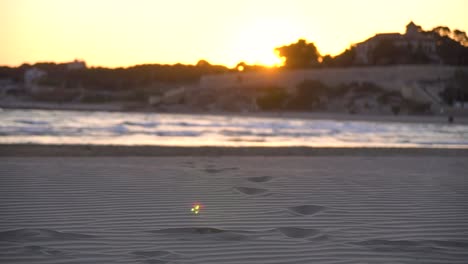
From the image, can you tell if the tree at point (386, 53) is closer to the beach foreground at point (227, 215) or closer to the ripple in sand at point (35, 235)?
the beach foreground at point (227, 215)

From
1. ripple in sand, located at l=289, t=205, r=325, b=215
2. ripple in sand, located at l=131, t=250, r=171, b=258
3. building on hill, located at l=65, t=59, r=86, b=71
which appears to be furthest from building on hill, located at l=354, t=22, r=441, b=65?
ripple in sand, located at l=131, t=250, r=171, b=258

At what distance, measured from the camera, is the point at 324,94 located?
5262cm

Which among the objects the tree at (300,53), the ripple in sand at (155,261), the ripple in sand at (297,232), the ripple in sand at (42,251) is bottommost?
the ripple in sand at (297,232)

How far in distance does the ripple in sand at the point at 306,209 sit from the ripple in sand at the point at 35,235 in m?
2.07

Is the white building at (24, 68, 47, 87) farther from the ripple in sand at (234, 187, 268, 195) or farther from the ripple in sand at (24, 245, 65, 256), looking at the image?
the ripple in sand at (24, 245, 65, 256)

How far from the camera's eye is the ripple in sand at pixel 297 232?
459 cm

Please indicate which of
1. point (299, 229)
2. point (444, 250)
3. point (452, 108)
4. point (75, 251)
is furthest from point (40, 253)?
point (452, 108)

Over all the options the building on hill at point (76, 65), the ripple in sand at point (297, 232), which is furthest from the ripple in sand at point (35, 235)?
the building on hill at point (76, 65)

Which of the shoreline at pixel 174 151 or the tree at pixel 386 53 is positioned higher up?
the tree at pixel 386 53

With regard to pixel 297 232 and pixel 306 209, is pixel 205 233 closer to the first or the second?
pixel 297 232

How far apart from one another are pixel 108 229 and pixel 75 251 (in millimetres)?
639

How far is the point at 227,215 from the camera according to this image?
527 centimetres

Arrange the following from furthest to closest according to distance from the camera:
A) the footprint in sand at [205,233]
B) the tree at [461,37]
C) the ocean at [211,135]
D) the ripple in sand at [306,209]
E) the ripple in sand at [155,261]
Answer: the tree at [461,37] < the ocean at [211,135] < the ripple in sand at [306,209] < the footprint in sand at [205,233] < the ripple in sand at [155,261]

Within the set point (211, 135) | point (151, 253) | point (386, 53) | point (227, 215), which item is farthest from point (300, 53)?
point (151, 253)
